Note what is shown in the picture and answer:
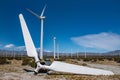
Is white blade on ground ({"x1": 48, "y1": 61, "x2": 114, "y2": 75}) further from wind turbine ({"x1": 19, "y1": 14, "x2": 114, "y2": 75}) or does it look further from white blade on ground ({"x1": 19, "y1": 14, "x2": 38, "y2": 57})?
white blade on ground ({"x1": 19, "y1": 14, "x2": 38, "y2": 57})

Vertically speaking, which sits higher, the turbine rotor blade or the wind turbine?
the turbine rotor blade

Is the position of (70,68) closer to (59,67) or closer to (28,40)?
(59,67)

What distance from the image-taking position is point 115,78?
1886 cm

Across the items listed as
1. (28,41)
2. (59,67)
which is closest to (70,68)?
(59,67)

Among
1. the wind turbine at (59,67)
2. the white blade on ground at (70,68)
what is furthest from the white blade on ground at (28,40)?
the white blade on ground at (70,68)

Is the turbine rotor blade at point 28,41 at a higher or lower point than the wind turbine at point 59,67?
higher

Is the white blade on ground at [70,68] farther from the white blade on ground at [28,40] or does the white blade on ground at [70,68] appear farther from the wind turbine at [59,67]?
the white blade on ground at [28,40]

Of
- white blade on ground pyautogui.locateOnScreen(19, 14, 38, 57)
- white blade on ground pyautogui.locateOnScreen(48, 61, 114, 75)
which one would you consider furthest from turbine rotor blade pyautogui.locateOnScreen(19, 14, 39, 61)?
white blade on ground pyautogui.locateOnScreen(48, 61, 114, 75)

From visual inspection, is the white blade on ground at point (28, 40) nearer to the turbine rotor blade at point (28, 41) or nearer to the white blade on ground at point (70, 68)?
the turbine rotor blade at point (28, 41)

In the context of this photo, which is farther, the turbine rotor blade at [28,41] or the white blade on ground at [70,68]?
the turbine rotor blade at [28,41]

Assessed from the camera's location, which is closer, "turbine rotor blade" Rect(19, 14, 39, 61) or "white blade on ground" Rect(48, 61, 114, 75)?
"white blade on ground" Rect(48, 61, 114, 75)

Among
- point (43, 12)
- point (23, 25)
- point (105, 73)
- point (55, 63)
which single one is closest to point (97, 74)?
point (105, 73)

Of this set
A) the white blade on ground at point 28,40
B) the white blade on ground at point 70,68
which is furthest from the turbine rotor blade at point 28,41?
the white blade on ground at point 70,68

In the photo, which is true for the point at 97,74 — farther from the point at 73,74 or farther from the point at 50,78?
the point at 50,78
